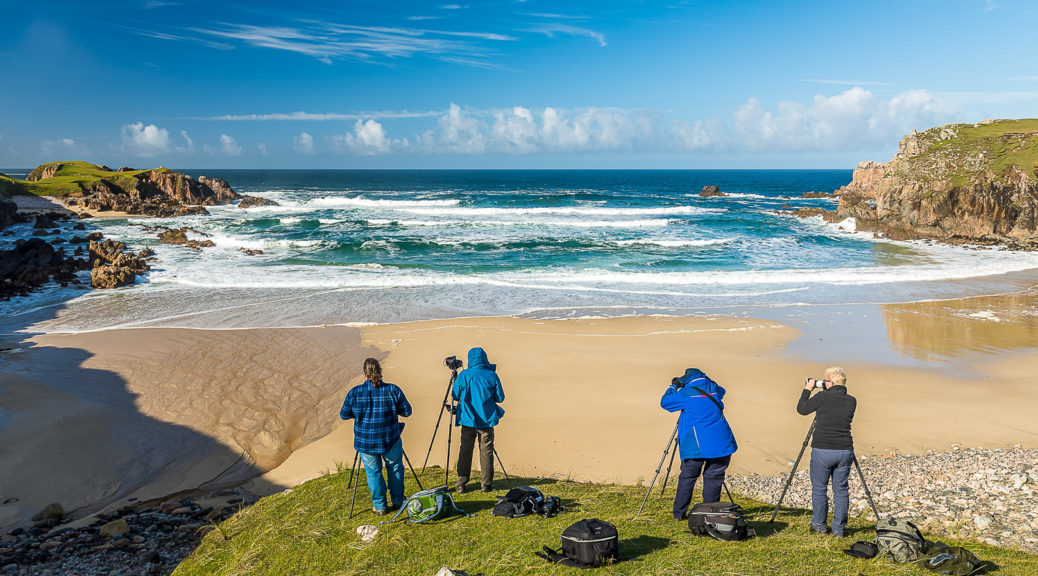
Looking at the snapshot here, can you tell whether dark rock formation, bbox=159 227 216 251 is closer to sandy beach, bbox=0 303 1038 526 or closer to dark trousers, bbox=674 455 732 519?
sandy beach, bbox=0 303 1038 526

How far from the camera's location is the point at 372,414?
17.9 feet

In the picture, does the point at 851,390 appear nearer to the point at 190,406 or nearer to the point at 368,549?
the point at 368,549

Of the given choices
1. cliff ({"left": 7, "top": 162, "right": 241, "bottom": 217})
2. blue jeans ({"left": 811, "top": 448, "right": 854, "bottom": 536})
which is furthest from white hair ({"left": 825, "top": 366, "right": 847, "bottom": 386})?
cliff ({"left": 7, "top": 162, "right": 241, "bottom": 217})

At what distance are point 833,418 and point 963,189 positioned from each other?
3994 centimetres

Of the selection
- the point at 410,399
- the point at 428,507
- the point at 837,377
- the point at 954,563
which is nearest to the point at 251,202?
the point at 410,399

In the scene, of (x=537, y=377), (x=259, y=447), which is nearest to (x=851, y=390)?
(x=537, y=377)

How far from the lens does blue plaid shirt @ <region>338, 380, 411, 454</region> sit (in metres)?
5.45

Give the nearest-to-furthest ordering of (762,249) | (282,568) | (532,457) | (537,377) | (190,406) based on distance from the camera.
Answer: (282,568) < (532,457) < (190,406) < (537,377) < (762,249)

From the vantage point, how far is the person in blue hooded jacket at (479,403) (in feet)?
19.8

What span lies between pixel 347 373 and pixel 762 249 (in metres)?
27.7

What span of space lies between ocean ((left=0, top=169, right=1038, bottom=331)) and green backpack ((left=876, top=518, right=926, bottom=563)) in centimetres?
1291

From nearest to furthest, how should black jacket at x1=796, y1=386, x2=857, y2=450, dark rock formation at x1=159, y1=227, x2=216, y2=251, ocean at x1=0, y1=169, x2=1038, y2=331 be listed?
black jacket at x1=796, y1=386, x2=857, y2=450 → ocean at x1=0, y1=169, x2=1038, y2=331 → dark rock formation at x1=159, y1=227, x2=216, y2=251

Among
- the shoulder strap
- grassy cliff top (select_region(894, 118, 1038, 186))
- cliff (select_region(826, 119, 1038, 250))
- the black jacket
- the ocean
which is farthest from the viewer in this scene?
grassy cliff top (select_region(894, 118, 1038, 186))

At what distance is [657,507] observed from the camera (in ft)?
19.2
